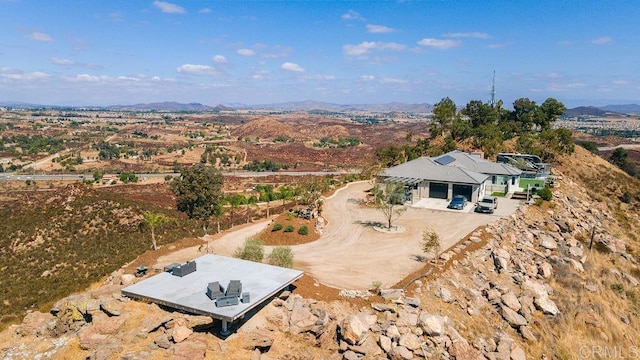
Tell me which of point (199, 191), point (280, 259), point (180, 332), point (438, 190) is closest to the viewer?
→ point (180, 332)

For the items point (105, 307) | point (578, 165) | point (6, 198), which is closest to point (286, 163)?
point (6, 198)

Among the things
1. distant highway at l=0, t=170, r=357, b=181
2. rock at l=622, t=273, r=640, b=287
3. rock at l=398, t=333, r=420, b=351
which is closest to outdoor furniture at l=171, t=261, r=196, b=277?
rock at l=398, t=333, r=420, b=351

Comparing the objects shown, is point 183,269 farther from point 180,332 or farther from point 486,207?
point 486,207

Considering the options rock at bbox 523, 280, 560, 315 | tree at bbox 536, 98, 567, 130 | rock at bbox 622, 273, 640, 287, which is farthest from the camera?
tree at bbox 536, 98, 567, 130

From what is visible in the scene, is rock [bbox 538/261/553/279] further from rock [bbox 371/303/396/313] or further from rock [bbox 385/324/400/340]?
rock [bbox 385/324/400/340]

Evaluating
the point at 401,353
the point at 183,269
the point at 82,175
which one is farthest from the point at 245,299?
the point at 82,175
